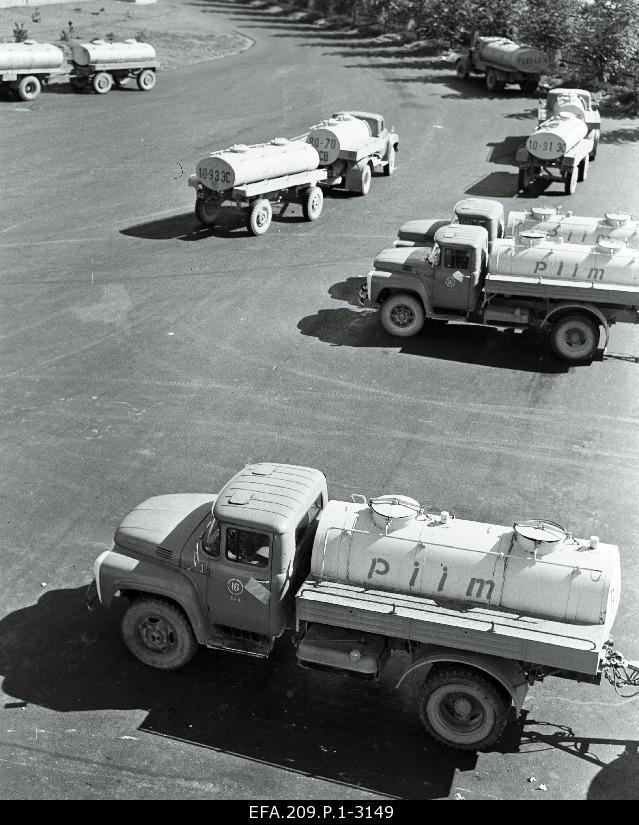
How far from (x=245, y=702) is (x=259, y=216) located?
17690 millimetres

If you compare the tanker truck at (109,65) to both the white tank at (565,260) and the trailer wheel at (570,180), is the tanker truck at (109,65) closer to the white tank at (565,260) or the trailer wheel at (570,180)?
the trailer wheel at (570,180)

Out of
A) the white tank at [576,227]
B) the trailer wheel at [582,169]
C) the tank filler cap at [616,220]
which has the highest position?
the tank filler cap at [616,220]

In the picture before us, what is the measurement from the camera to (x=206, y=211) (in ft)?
87.7

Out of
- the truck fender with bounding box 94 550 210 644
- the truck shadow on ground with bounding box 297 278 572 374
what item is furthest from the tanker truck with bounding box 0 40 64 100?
the truck fender with bounding box 94 550 210 644

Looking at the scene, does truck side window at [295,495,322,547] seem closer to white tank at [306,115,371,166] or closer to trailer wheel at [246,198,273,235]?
trailer wheel at [246,198,273,235]

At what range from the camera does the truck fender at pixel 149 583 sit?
11.0 m

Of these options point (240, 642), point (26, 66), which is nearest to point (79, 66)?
point (26, 66)

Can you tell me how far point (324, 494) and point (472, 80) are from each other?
4136 cm

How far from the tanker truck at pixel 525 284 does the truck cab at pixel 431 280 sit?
20 millimetres

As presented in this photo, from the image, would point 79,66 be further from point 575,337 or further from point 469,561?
point 469,561

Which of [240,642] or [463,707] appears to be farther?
[240,642]

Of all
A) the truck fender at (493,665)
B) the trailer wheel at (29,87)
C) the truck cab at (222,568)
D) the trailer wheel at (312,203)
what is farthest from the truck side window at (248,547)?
the trailer wheel at (29,87)

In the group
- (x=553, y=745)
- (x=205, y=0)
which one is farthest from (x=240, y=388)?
(x=205, y=0)

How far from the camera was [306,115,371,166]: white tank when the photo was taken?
2884 cm
